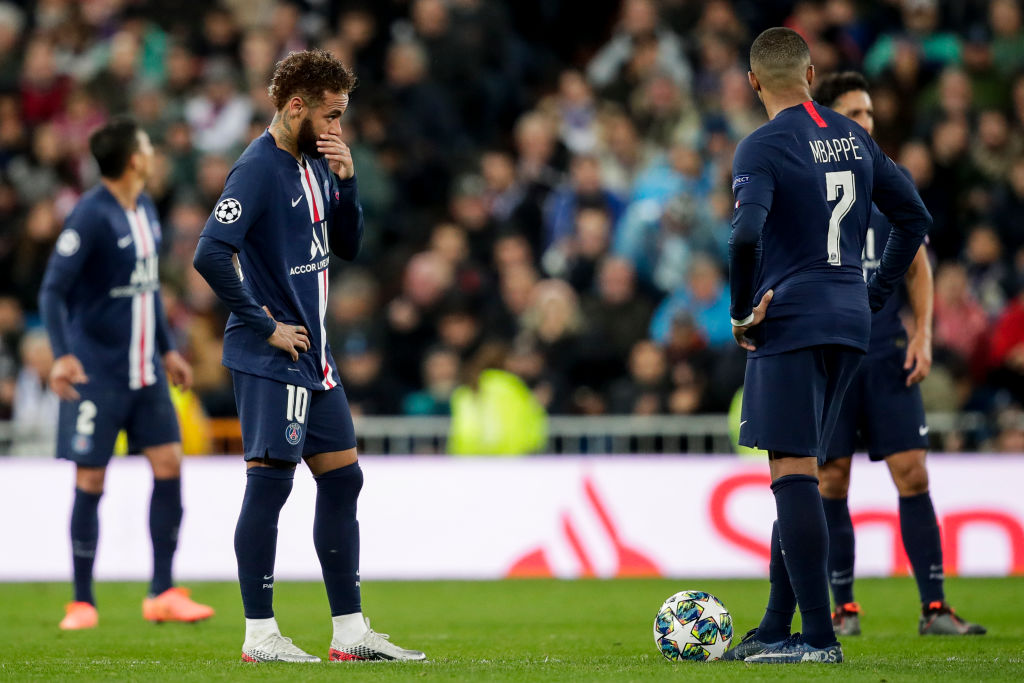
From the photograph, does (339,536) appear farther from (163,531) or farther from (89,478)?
(89,478)

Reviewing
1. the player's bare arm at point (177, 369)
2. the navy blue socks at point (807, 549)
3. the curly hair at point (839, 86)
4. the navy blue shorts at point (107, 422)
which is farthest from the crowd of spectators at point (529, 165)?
the navy blue socks at point (807, 549)

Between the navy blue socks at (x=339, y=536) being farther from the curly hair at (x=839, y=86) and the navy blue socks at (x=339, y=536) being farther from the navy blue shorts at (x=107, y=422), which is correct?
the curly hair at (x=839, y=86)

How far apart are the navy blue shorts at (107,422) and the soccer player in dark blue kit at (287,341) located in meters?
2.54

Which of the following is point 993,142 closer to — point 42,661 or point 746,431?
point 746,431

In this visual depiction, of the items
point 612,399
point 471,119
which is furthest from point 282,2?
point 612,399

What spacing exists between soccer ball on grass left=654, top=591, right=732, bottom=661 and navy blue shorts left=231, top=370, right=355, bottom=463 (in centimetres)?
156

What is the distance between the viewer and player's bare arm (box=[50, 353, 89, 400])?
8.27 m

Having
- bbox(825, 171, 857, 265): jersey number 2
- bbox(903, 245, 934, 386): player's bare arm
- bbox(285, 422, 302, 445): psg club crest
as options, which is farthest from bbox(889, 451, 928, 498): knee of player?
bbox(285, 422, 302, 445): psg club crest

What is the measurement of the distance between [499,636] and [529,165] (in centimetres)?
833

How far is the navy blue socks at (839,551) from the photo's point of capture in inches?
303

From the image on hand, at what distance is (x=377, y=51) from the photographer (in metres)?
17.2

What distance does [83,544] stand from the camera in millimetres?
8516

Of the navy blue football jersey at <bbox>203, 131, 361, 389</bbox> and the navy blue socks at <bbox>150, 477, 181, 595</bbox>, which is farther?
the navy blue socks at <bbox>150, 477, 181, 595</bbox>

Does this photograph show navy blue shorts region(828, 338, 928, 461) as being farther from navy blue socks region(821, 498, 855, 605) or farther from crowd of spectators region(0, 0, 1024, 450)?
crowd of spectators region(0, 0, 1024, 450)
